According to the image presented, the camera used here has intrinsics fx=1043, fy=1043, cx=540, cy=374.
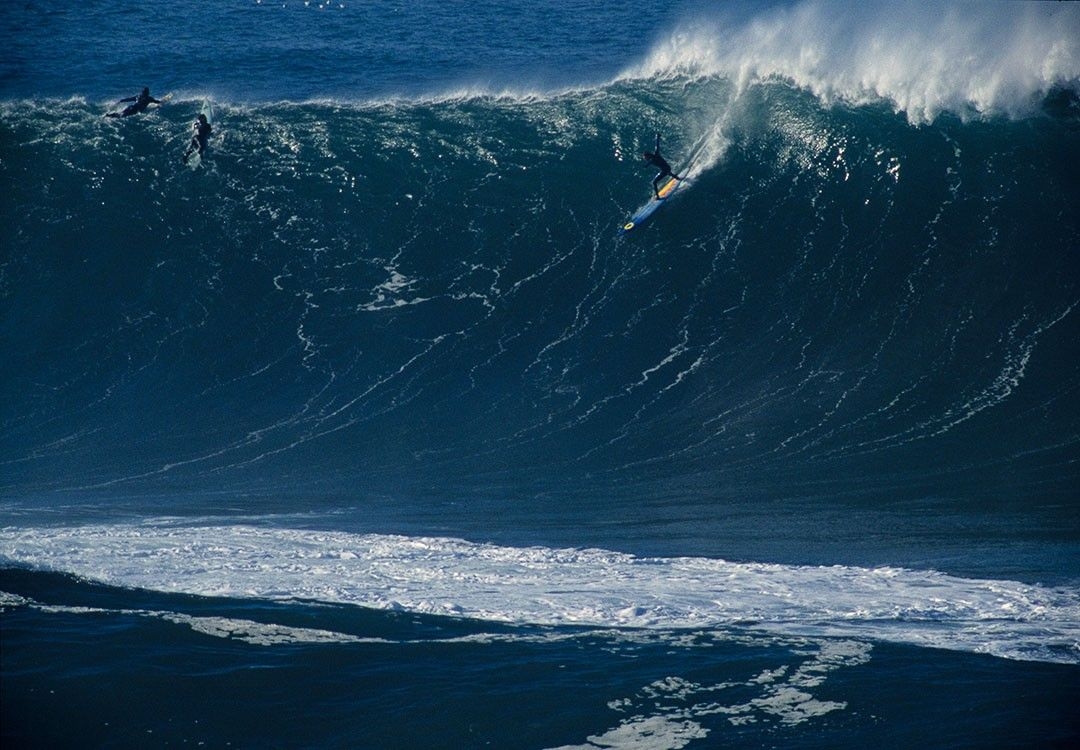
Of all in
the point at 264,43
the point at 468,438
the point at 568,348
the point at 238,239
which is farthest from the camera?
the point at 264,43

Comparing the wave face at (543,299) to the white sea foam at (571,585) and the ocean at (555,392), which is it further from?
the white sea foam at (571,585)

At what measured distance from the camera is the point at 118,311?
13438mm

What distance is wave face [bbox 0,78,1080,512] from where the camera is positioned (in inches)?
432

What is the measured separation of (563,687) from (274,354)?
25.5 feet

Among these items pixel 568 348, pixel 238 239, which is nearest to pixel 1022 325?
pixel 568 348

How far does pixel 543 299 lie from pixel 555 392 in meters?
1.72

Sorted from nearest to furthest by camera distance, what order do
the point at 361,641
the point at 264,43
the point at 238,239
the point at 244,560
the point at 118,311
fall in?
the point at 361,641
the point at 244,560
the point at 118,311
the point at 238,239
the point at 264,43

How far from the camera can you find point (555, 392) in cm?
1193

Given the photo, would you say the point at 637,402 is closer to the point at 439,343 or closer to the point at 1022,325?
the point at 439,343

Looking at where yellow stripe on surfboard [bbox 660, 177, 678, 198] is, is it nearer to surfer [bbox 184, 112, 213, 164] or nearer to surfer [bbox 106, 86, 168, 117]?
surfer [bbox 184, 112, 213, 164]

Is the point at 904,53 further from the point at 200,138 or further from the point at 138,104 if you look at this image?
the point at 138,104

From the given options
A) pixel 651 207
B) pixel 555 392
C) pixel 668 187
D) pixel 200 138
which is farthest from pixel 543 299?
pixel 200 138

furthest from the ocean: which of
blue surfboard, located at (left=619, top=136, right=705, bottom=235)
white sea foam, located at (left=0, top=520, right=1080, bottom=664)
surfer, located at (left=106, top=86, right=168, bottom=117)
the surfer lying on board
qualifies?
surfer, located at (left=106, top=86, right=168, bottom=117)

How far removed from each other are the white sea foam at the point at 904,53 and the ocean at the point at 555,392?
6 centimetres
